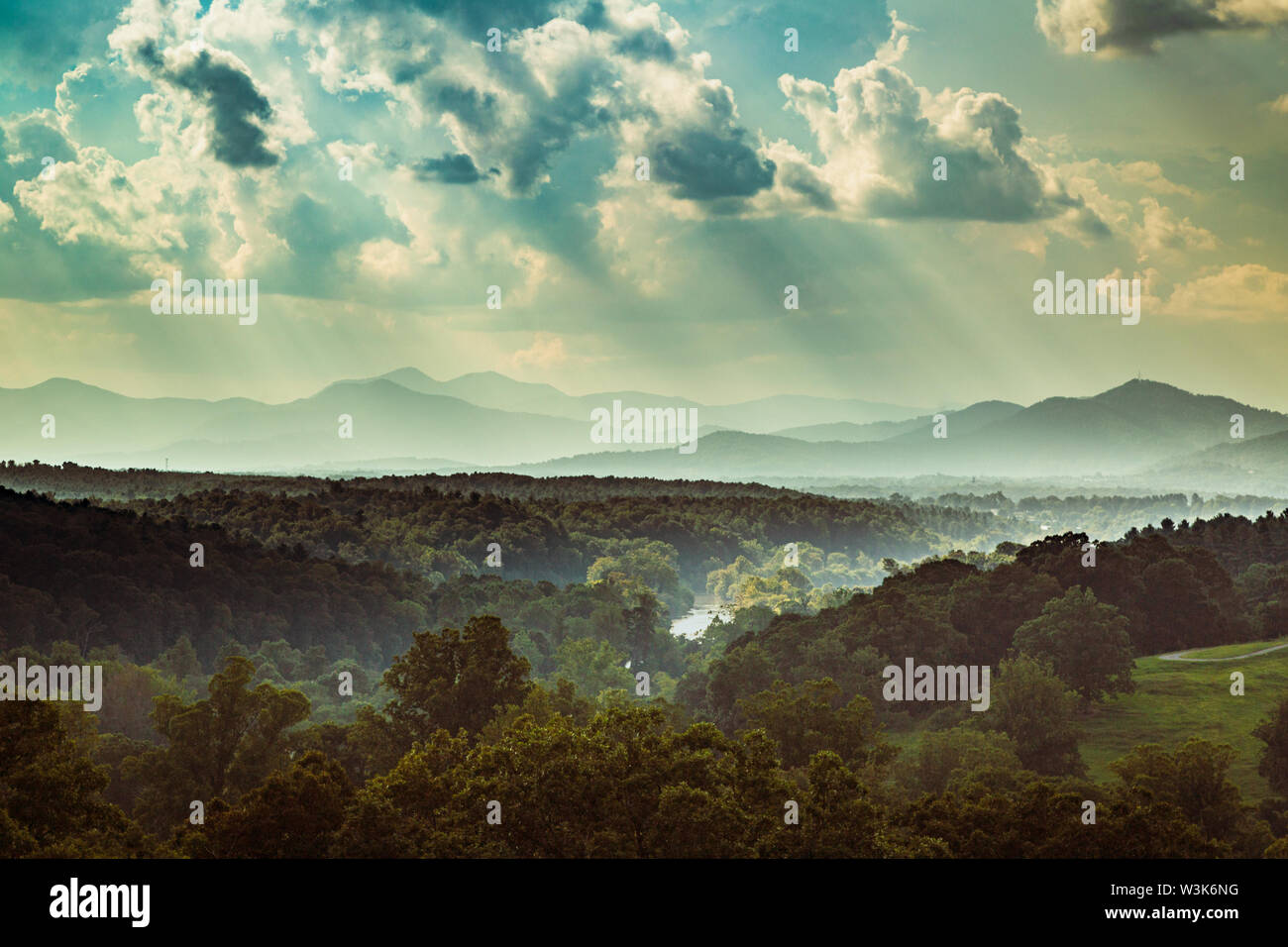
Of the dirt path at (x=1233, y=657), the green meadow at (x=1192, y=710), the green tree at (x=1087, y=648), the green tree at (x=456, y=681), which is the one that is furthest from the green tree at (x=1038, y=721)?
the dirt path at (x=1233, y=657)

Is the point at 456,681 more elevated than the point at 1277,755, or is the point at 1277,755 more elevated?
the point at 456,681

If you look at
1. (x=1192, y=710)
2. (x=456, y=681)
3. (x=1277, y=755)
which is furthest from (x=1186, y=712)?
(x=456, y=681)

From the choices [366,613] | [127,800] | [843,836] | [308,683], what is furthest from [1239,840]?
[366,613]

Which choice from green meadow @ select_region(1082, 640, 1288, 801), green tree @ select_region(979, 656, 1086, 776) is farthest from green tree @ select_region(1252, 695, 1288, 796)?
green tree @ select_region(979, 656, 1086, 776)

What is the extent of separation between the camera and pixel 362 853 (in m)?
30.5

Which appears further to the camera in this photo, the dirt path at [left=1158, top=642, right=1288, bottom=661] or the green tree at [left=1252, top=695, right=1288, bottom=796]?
the dirt path at [left=1158, top=642, right=1288, bottom=661]

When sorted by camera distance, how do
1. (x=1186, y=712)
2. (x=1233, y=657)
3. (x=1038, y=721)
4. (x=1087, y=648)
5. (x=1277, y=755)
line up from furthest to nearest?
(x=1233, y=657)
(x=1087, y=648)
(x=1186, y=712)
(x=1038, y=721)
(x=1277, y=755)

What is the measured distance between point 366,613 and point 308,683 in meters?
37.0

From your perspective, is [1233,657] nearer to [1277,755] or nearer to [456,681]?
[1277,755]

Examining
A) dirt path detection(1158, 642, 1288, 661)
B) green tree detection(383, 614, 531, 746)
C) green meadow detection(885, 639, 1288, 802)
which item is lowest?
green meadow detection(885, 639, 1288, 802)

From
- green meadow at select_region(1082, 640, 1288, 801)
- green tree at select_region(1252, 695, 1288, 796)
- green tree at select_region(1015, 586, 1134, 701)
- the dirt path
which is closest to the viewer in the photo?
Answer: green tree at select_region(1252, 695, 1288, 796)

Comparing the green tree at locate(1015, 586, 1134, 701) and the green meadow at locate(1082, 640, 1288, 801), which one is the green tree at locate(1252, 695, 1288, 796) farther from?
the green tree at locate(1015, 586, 1134, 701)
